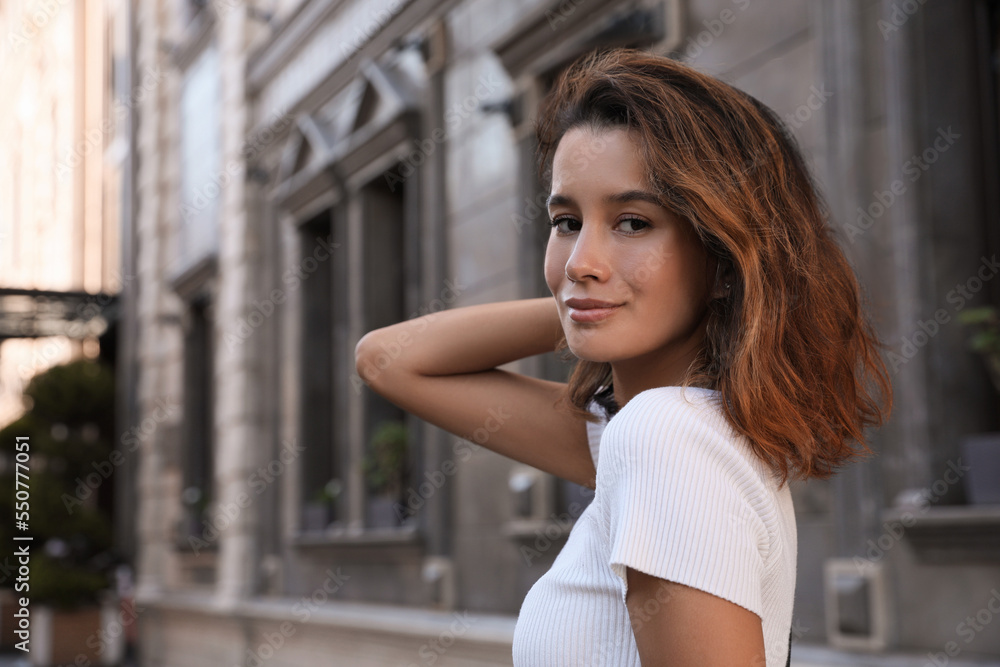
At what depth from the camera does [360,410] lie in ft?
31.8

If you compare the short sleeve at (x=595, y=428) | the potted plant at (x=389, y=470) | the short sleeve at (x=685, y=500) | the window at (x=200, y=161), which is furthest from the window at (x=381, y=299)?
the short sleeve at (x=685, y=500)

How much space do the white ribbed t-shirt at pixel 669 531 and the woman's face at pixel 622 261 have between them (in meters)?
0.15

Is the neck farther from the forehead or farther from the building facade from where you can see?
the building facade

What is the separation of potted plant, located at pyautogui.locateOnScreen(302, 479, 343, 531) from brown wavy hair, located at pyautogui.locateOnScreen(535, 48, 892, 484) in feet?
30.5

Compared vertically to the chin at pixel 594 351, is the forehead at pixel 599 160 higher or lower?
higher

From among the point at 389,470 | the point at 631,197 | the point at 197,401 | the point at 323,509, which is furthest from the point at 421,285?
the point at 631,197

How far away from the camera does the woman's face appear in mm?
1268

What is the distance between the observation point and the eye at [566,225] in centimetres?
135

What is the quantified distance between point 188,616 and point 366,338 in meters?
11.9

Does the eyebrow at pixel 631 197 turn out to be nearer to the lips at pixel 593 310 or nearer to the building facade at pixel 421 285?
the lips at pixel 593 310

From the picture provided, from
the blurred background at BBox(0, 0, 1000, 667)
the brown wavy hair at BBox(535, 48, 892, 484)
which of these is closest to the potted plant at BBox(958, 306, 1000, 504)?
the blurred background at BBox(0, 0, 1000, 667)

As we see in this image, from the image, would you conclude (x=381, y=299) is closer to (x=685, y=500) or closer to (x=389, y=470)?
(x=389, y=470)

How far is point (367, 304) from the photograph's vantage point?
32.1 feet

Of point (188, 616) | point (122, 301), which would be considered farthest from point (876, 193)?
point (122, 301)
